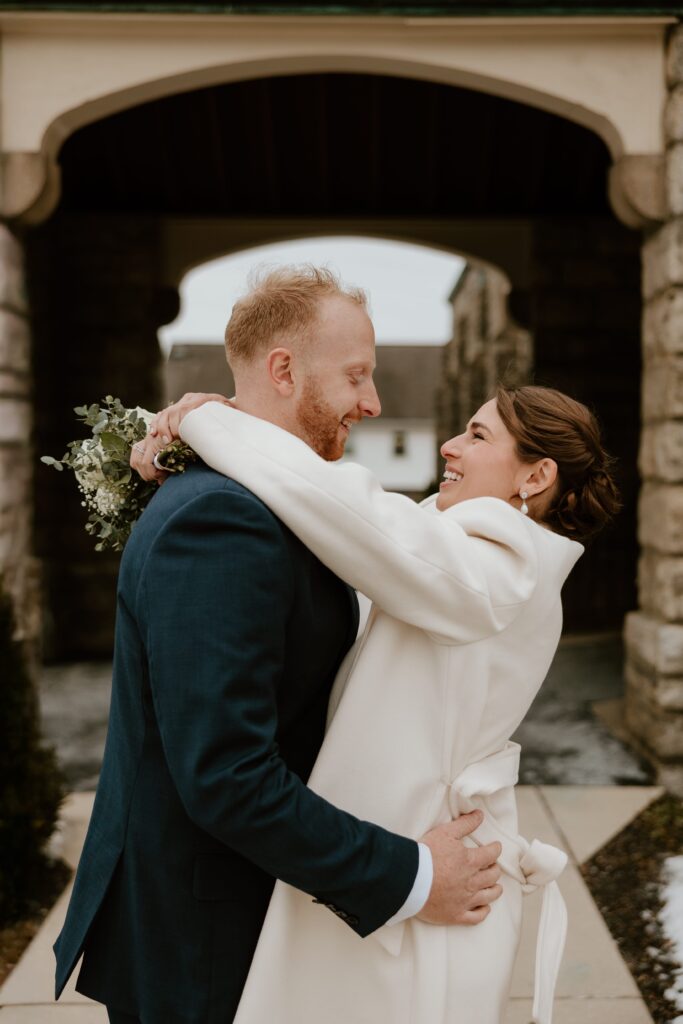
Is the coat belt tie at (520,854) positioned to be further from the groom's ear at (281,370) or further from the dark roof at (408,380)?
the dark roof at (408,380)

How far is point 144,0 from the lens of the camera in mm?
4906

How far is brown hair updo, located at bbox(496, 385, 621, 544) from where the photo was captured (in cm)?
202

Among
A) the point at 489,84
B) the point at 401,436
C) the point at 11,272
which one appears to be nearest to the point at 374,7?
the point at 489,84

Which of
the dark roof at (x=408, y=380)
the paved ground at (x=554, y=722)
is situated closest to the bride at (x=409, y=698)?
the paved ground at (x=554, y=722)

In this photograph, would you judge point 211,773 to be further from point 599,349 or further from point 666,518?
point 599,349

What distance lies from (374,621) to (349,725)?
19cm

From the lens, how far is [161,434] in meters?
1.85

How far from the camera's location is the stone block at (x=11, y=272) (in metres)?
5.18

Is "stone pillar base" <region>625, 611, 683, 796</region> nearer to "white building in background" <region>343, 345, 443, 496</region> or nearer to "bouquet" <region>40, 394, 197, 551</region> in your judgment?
"bouquet" <region>40, 394, 197, 551</region>

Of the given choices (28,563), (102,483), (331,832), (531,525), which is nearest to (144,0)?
(28,563)

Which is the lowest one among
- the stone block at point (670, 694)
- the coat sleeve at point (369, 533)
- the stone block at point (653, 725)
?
the stone block at point (653, 725)

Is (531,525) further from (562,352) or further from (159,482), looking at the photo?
(562,352)

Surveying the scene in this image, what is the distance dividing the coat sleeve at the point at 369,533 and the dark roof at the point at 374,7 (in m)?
3.97

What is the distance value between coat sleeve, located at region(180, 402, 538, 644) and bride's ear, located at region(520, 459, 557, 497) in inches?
14.1
